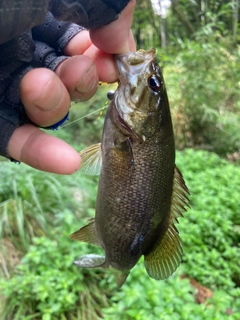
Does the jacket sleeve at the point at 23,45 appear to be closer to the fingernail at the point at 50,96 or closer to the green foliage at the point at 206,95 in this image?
the fingernail at the point at 50,96

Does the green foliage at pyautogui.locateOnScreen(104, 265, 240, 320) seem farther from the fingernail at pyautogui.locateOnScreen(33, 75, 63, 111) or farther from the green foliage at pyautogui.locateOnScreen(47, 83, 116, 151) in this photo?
the green foliage at pyautogui.locateOnScreen(47, 83, 116, 151)

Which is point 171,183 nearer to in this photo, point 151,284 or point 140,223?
point 140,223

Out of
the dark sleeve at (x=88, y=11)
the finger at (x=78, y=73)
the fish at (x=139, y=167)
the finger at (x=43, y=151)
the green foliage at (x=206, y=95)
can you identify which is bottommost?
the green foliage at (x=206, y=95)

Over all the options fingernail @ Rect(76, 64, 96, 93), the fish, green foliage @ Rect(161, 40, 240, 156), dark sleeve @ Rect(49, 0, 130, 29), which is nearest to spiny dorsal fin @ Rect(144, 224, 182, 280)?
the fish

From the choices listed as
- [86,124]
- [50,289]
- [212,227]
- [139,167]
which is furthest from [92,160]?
[86,124]

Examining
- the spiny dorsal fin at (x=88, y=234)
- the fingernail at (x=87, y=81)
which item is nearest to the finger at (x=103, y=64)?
the fingernail at (x=87, y=81)

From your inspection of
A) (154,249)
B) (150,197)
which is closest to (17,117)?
(150,197)
